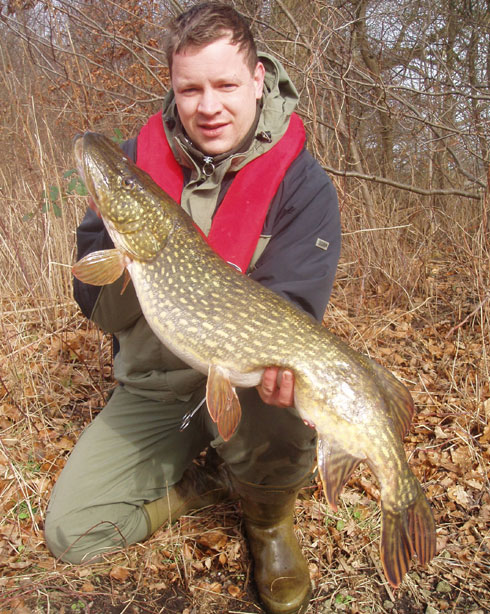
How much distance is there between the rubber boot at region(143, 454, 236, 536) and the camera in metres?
2.33

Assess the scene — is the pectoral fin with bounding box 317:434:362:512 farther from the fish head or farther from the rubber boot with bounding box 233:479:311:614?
the fish head

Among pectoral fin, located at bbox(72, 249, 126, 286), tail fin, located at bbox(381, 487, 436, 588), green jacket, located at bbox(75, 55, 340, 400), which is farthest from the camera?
green jacket, located at bbox(75, 55, 340, 400)

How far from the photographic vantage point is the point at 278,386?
5.79ft

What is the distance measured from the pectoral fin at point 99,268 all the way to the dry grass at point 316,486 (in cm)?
114

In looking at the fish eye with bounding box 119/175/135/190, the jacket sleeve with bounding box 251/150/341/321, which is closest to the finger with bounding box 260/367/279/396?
the jacket sleeve with bounding box 251/150/341/321

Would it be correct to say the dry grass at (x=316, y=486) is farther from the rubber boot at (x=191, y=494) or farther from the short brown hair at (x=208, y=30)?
the short brown hair at (x=208, y=30)

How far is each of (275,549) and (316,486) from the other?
1.77 feet

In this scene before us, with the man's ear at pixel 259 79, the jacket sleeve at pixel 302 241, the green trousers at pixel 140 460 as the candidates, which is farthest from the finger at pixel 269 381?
the man's ear at pixel 259 79

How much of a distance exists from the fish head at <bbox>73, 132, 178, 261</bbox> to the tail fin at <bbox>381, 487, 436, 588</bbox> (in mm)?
1230

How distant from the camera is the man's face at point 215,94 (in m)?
2.03

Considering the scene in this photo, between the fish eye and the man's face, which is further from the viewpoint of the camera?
the man's face

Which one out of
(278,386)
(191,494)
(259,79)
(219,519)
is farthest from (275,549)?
(259,79)

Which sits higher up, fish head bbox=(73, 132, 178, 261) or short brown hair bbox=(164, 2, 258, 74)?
short brown hair bbox=(164, 2, 258, 74)

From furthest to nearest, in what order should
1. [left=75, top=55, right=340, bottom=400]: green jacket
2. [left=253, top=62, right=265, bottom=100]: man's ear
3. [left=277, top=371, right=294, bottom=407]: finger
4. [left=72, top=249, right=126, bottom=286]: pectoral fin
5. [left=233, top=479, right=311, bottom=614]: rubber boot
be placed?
[left=253, top=62, right=265, bottom=100]: man's ear
[left=75, top=55, right=340, bottom=400]: green jacket
[left=233, top=479, right=311, bottom=614]: rubber boot
[left=72, top=249, right=126, bottom=286]: pectoral fin
[left=277, top=371, right=294, bottom=407]: finger
